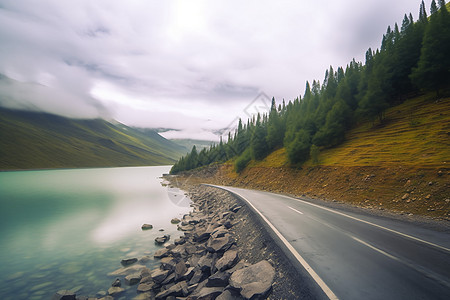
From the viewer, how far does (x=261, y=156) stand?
55188 mm

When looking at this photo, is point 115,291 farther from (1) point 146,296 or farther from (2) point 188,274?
(2) point 188,274

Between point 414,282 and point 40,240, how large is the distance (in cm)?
2583

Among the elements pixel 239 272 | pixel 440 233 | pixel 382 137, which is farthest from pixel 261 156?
pixel 239 272

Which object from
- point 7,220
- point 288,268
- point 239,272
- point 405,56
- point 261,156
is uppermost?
point 405,56

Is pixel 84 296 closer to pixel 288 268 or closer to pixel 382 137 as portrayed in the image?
pixel 288 268

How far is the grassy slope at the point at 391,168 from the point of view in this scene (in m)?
14.8

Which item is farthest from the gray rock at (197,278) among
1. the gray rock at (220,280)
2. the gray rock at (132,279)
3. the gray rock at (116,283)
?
the gray rock at (116,283)

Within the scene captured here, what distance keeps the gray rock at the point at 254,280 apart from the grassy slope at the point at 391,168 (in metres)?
13.5

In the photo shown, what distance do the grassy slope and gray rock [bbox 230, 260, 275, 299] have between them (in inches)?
533

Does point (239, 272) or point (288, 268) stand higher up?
point (288, 268)

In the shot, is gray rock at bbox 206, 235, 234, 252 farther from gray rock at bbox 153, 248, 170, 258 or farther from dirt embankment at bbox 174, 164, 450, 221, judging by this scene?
dirt embankment at bbox 174, 164, 450, 221

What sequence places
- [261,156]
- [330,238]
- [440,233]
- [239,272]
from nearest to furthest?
1. [239,272]
2. [330,238]
3. [440,233]
4. [261,156]

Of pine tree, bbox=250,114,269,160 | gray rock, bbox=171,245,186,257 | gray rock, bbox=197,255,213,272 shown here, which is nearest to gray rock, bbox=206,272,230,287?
gray rock, bbox=197,255,213,272

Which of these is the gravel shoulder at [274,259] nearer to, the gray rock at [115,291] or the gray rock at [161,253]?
the gray rock at [161,253]
